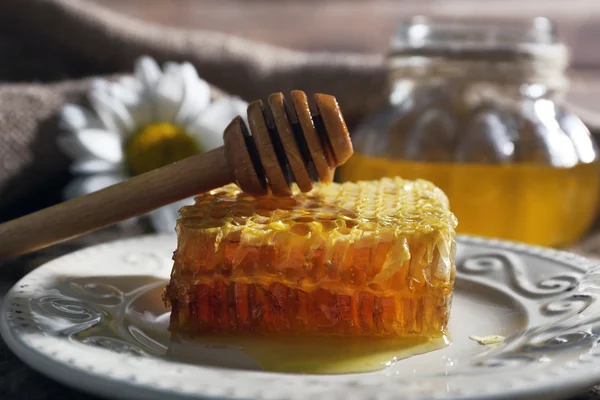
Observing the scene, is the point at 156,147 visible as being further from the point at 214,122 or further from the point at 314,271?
the point at 314,271

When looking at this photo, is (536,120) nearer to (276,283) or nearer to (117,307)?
(276,283)

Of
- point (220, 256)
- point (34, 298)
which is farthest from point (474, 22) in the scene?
point (34, 298)

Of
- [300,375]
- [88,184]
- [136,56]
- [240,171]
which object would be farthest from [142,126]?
[300,375]

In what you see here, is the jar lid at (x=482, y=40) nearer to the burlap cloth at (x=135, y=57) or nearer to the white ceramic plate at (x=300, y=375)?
the burlap cloth at (x=135, y=57)

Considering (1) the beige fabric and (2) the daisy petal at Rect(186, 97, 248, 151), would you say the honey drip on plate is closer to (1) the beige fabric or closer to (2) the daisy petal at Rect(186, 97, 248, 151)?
(2) the daisy petal at Rect(186, 97, 248, 151)

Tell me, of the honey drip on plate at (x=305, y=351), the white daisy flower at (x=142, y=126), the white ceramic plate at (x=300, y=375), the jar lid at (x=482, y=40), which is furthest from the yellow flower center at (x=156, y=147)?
the honey drip on plate at (x=305, y=351)
